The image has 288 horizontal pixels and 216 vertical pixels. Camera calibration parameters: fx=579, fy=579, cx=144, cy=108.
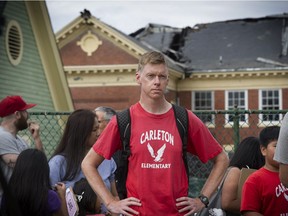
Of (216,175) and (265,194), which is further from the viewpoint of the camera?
(265,194)

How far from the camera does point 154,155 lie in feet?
11.4

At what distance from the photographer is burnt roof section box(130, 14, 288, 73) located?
3297 cm

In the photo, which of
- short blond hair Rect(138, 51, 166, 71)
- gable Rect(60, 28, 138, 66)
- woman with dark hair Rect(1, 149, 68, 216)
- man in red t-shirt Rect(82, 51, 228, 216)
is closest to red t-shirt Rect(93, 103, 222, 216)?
man in red t-shirt Rect(82, 51, 228, 216)

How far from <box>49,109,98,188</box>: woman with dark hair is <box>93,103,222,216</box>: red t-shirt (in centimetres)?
116

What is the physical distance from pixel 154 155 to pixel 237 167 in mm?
1711

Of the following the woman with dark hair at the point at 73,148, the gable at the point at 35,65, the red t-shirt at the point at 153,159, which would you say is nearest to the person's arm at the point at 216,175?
the red t-shirt at the point at 153,159

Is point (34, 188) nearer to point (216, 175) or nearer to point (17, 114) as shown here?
point (216, 175)

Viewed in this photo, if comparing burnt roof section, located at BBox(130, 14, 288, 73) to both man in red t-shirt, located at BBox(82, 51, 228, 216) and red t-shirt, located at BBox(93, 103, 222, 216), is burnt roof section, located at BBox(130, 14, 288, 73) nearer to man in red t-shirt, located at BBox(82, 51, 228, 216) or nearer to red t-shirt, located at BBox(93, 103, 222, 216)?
man in red t-shirt, located at BBox(82, 51, 228, 216)

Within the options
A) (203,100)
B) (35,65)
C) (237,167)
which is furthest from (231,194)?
(203,100)

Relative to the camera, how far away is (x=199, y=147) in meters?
3.69

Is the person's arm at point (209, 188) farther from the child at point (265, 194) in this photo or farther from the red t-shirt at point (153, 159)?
the child at point (265, 194)

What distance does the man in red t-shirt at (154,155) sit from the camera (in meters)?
3.47

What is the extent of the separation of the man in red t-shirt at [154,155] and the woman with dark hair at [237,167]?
115 cm

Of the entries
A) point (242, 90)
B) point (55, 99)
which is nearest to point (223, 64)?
point (242, 90)
